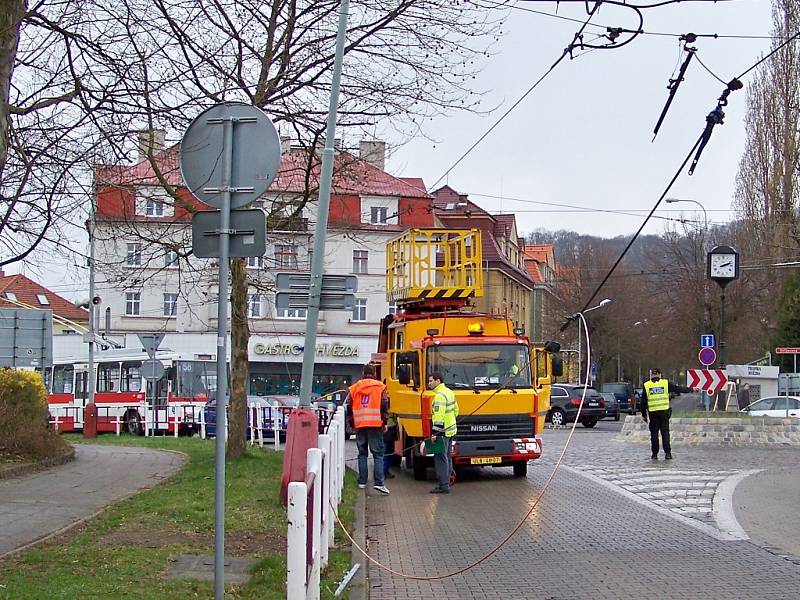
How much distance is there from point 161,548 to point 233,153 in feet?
13.5

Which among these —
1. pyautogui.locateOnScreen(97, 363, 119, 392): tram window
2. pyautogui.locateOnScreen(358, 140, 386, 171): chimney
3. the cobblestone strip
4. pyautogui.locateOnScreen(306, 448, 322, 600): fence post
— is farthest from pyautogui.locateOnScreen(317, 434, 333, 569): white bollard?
pyautogui.locateOnScreen(97, 363, 119, 392): tram window

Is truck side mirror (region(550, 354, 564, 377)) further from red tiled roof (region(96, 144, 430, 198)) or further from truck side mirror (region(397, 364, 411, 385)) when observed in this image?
red tiled roof (region(96, 144, 430, 198))

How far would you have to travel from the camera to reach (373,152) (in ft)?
50.9

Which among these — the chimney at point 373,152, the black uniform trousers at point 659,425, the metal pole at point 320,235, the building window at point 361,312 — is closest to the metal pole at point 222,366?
the metal pole at point 320,235

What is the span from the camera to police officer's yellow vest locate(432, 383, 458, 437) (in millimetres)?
15133

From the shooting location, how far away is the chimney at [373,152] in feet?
50.0

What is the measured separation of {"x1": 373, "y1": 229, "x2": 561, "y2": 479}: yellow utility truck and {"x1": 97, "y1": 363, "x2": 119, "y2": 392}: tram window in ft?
68.0

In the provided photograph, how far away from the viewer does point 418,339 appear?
17.6 meters

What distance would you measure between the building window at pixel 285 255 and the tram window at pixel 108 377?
18.8m

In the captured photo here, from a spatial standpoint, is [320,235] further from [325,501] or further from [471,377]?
[471,377]

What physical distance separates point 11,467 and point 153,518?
6597 mm

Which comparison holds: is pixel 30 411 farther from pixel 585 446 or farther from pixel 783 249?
A: pixel 783 249

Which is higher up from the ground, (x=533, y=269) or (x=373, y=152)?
(x=533, y=269)

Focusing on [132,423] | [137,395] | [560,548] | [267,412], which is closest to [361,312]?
[137,395]
